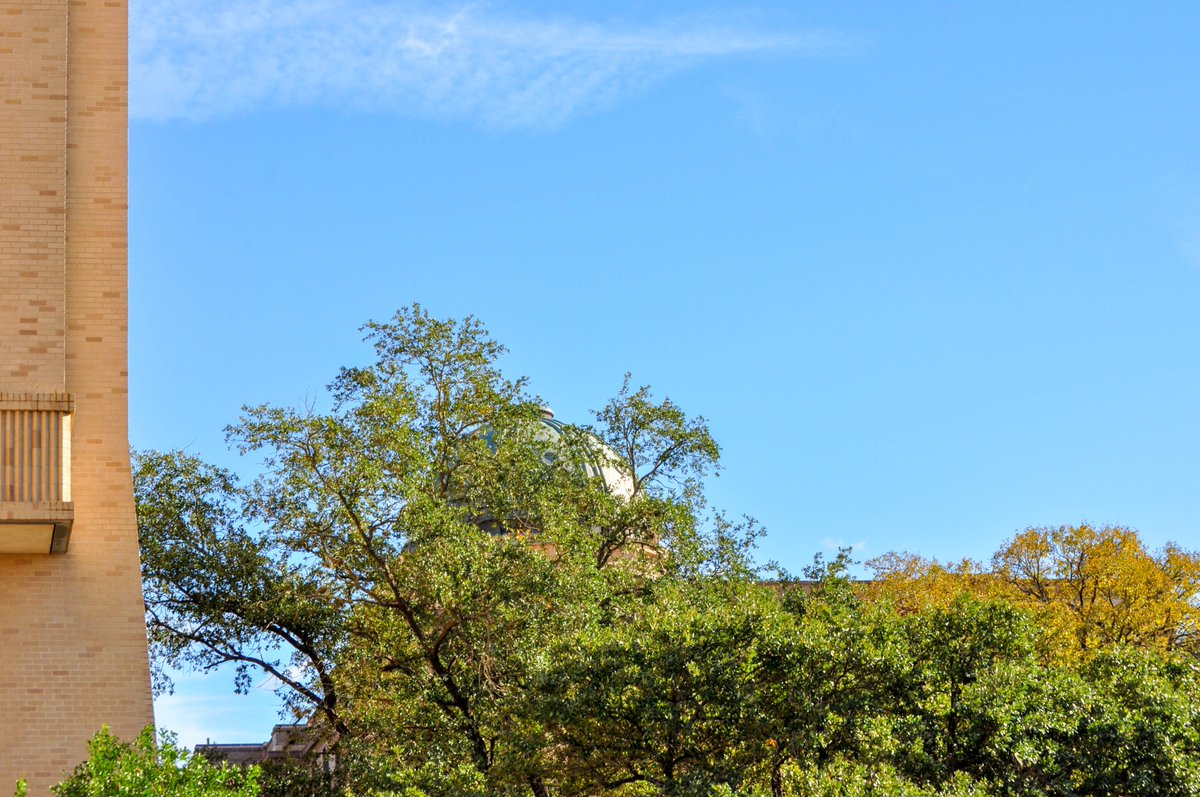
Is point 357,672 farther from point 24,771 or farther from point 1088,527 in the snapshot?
point 1088,527

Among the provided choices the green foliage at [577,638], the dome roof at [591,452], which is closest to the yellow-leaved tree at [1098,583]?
the green foliage at [577,638]

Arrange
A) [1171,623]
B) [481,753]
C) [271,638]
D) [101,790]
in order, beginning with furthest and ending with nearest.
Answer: [1171,623]
[271,638]
[481,753]
[101,790]

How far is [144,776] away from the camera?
41.3 feet

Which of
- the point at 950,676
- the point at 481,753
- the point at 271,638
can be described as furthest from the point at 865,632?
the point at 271,638

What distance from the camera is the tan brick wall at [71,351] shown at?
632 inches

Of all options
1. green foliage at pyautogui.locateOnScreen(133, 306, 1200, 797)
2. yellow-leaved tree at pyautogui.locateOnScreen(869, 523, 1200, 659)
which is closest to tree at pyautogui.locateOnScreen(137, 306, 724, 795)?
green foliage at pyautogui.locateOnScreen(133, 306, 1200, 797)

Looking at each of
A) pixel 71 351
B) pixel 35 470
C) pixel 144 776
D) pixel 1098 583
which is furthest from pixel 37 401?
pixel 1098 583

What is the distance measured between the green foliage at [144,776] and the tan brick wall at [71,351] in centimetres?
282

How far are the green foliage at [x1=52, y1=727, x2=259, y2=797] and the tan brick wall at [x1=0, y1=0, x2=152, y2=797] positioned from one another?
2819mm

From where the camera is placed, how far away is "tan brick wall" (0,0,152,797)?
52.6ft

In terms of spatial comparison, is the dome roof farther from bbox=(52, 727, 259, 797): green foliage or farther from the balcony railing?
bbox=(52, 727, 259, 797): green foliage

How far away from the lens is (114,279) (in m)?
17.3

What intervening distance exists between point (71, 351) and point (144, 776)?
21.1 ft

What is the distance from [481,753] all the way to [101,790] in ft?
33.3
